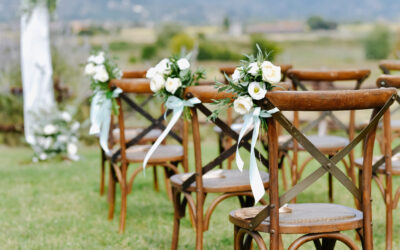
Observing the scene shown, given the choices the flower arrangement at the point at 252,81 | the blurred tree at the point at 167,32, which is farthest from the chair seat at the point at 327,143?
the blurred tree at the point at 167,32

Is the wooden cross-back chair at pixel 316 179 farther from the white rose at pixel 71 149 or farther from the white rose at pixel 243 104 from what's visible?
the white rose at pixel 71 149

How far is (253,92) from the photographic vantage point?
2881 mm

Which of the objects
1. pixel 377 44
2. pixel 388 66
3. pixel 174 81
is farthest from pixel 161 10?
pixel 174 81

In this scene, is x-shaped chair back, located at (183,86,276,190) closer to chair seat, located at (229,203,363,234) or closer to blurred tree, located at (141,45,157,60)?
chair seat, located at (229,203,363,234)

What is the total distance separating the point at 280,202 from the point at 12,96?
8147 mm

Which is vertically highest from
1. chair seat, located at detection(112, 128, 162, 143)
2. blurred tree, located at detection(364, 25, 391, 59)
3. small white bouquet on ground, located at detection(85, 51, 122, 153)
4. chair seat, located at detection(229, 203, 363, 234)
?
small white bouquet on ground, located at detection(85, 51, 122, 153)

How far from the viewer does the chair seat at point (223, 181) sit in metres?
3.84

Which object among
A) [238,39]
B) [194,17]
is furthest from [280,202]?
[194,17]

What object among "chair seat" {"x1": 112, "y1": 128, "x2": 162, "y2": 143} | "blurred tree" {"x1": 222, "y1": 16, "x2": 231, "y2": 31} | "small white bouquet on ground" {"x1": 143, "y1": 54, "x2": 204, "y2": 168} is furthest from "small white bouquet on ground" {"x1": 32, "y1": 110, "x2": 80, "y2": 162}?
"blurred tree" {"x1": 222, "y1": 16, "x2": 231, "y2": 31}

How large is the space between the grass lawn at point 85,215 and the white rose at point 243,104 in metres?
1.93

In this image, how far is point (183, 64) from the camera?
403 centimetres

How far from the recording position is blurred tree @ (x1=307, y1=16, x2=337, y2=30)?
38.2 m

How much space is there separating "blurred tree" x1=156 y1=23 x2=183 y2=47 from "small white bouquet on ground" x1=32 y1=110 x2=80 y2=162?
69.6ft

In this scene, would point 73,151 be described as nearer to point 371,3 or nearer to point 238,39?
point 238,39
